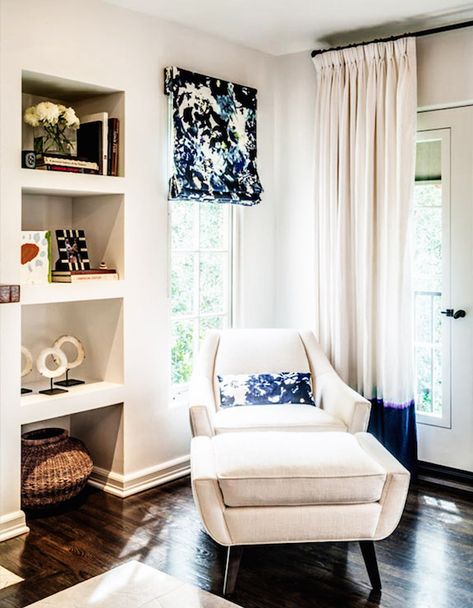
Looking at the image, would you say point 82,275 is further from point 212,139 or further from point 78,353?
point 212,139

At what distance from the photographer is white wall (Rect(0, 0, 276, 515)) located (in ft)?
10.1

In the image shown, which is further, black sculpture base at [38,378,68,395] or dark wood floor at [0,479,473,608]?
black sculpture base at [38,378,68,395]

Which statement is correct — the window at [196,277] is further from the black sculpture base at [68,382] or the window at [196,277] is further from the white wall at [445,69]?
the white wall at [445,69]

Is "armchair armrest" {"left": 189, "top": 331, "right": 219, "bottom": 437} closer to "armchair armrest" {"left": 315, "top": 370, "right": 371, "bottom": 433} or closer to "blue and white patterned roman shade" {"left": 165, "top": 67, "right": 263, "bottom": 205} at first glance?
"armchair armrest" {"left": 315, "top": 370, "right": 371, "bottom": 433}

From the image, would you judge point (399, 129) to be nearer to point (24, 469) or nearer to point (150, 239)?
point (150, 239)

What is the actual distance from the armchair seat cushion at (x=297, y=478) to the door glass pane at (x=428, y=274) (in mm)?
1429

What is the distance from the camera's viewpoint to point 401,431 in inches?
153

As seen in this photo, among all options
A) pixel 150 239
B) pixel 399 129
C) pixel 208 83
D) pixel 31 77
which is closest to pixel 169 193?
pixel 150 239

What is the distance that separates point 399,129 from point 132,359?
76.5 inches

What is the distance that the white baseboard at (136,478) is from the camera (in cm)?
364

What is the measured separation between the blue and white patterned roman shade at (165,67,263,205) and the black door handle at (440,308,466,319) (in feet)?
4.32

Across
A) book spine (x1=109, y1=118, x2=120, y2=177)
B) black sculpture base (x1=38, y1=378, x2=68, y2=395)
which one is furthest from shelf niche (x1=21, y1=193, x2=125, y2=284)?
black sculpture base (x1=38, y1=378, x2=68, y2=395)

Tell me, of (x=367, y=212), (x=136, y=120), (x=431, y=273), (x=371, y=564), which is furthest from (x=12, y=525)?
(x=431, y=273)

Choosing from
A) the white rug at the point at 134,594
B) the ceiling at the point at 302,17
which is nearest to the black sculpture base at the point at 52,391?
the white rug at the point at 134,594
